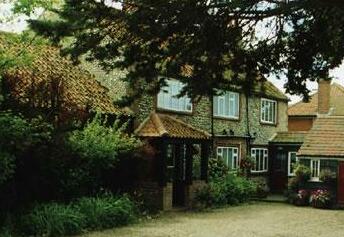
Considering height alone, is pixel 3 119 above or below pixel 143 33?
below

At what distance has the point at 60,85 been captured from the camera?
17.8 meters

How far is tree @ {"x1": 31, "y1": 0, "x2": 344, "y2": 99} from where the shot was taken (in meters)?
9.02

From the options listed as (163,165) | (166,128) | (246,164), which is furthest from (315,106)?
(163,165)

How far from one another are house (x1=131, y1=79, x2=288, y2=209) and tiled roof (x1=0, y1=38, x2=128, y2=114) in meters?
1.74

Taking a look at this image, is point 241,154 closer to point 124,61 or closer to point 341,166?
point 341,166

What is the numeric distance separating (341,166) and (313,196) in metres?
2.02

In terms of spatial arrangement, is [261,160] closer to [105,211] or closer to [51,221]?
[105,211]

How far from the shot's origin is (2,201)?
55.8ft

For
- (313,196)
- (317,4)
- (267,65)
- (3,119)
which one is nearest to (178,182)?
(313,196)

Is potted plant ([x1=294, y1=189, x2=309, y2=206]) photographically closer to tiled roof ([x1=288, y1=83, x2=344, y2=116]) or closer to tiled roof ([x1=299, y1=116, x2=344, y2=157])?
tiled roof ([x1=299, y1=116, x2=344, y2=157])

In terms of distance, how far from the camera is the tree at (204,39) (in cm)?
902

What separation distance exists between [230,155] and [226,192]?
13.7ft

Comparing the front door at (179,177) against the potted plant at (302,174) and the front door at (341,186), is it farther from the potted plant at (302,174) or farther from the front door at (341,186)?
the front door at (341,186)

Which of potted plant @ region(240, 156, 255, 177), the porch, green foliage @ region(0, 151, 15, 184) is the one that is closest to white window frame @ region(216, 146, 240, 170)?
potted plant @ region(240, 156, 255, 177)
